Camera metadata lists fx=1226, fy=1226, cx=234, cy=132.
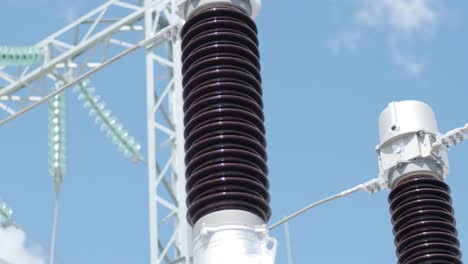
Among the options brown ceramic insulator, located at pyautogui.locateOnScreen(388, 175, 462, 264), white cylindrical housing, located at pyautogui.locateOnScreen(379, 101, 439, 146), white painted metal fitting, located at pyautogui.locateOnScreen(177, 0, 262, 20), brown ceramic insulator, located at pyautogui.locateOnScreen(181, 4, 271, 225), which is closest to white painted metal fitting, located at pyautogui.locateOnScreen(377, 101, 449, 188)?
white cylindrical housing, located at pyautogui.locateOnScreen(379, 101, 439, 146)

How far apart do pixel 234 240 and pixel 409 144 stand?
151 inches

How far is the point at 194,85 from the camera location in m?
7.64

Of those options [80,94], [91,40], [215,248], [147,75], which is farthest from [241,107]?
[80,94]

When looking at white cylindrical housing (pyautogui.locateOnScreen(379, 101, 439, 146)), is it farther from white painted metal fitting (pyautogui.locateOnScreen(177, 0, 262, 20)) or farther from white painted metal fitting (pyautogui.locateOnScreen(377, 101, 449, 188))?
white painted metal fitting (pyautogui.locateOnScreen(177, 0, 262, 20))

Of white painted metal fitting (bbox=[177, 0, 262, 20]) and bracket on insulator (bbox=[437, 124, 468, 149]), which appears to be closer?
white painted metal fitting (bbox=[177, 0, 262, 20])

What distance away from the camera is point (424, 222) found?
980 centimetres

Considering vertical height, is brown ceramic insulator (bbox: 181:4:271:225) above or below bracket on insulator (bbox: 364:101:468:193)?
below

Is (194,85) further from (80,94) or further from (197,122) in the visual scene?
(80,94)

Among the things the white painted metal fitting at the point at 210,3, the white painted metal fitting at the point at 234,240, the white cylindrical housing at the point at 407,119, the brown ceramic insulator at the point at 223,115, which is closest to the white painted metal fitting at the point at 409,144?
the white cylindrical housing at the point at 407,119

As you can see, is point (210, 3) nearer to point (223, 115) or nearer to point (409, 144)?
point (223, 115)

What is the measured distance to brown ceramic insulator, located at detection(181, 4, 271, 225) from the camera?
280 inches

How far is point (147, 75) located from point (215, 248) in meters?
11.7

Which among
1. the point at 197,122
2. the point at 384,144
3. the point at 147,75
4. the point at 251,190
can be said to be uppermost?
the point at 147,75

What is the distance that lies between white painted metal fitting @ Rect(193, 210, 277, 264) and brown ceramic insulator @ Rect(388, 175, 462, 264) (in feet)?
9.15
